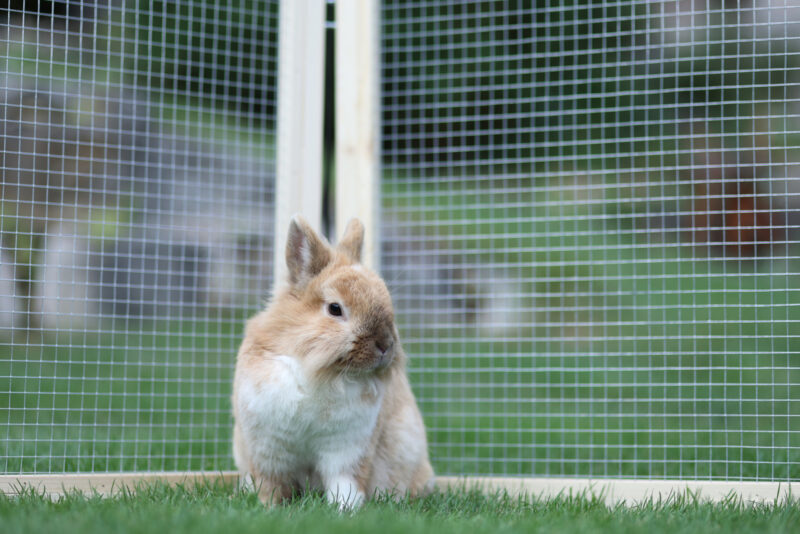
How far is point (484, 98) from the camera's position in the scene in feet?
17.8

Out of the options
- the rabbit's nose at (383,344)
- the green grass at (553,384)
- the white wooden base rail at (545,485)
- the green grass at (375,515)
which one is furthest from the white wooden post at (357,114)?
the green grass at (375,515)

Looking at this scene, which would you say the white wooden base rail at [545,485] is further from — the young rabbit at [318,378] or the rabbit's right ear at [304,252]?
the rabbit's right ear at [304,252]

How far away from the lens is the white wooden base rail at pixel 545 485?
3.20 m

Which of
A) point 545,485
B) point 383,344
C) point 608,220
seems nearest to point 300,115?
point 383,344

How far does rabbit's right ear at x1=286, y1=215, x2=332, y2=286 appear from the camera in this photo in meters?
3.16

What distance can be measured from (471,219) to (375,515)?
3357 millimetres

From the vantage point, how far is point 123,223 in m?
5.33

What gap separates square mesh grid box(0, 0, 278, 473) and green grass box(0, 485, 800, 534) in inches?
35.5

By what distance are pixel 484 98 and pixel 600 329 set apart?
7.13 ft

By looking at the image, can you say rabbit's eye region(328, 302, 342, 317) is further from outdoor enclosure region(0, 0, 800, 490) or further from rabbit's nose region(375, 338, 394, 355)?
outdoor enclosure region(0, 0, 800, 490)

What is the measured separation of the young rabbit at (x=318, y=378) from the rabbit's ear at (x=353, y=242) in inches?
3.7

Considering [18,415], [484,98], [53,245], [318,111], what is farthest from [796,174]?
[53,245]

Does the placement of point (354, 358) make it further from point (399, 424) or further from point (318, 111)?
point (318, 111)

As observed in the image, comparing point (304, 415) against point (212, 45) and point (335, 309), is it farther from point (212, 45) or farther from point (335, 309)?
point (212, 45)
